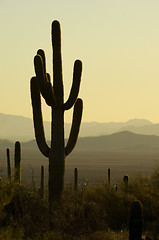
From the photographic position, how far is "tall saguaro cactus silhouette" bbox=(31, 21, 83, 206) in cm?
1884

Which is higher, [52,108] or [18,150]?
[52,108]

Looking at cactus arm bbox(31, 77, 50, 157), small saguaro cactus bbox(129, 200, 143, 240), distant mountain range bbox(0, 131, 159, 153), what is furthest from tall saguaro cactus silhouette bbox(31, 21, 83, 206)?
distant mountain range bbox(0, 131, 159, 153)

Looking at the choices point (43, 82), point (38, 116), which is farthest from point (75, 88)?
point (38, 116)

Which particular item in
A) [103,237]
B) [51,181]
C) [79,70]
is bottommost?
[103,237]

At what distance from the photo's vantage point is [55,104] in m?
19.3

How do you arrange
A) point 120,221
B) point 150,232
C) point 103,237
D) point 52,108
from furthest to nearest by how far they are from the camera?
point 52,108
point 120,221
point 150,232
point 103,237

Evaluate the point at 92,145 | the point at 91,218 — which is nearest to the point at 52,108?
the point at 91,218

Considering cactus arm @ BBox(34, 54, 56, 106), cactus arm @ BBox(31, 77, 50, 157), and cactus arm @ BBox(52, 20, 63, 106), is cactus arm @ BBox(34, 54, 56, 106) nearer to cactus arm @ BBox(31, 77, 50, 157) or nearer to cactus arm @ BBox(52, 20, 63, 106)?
cactus arm @ BBox(52, 20, 63, 106)

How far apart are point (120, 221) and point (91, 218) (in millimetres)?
1765

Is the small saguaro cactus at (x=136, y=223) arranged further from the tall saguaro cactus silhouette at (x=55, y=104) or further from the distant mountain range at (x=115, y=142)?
the distant mountain range at (x=115, y=142)

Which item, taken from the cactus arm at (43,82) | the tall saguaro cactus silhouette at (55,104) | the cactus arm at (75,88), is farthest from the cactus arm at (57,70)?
the cactus arm at (43,82)

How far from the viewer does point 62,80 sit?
19812 mm

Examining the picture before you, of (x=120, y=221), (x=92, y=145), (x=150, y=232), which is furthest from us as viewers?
(x=92, y=145)

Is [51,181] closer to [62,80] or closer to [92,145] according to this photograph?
[62,80]
